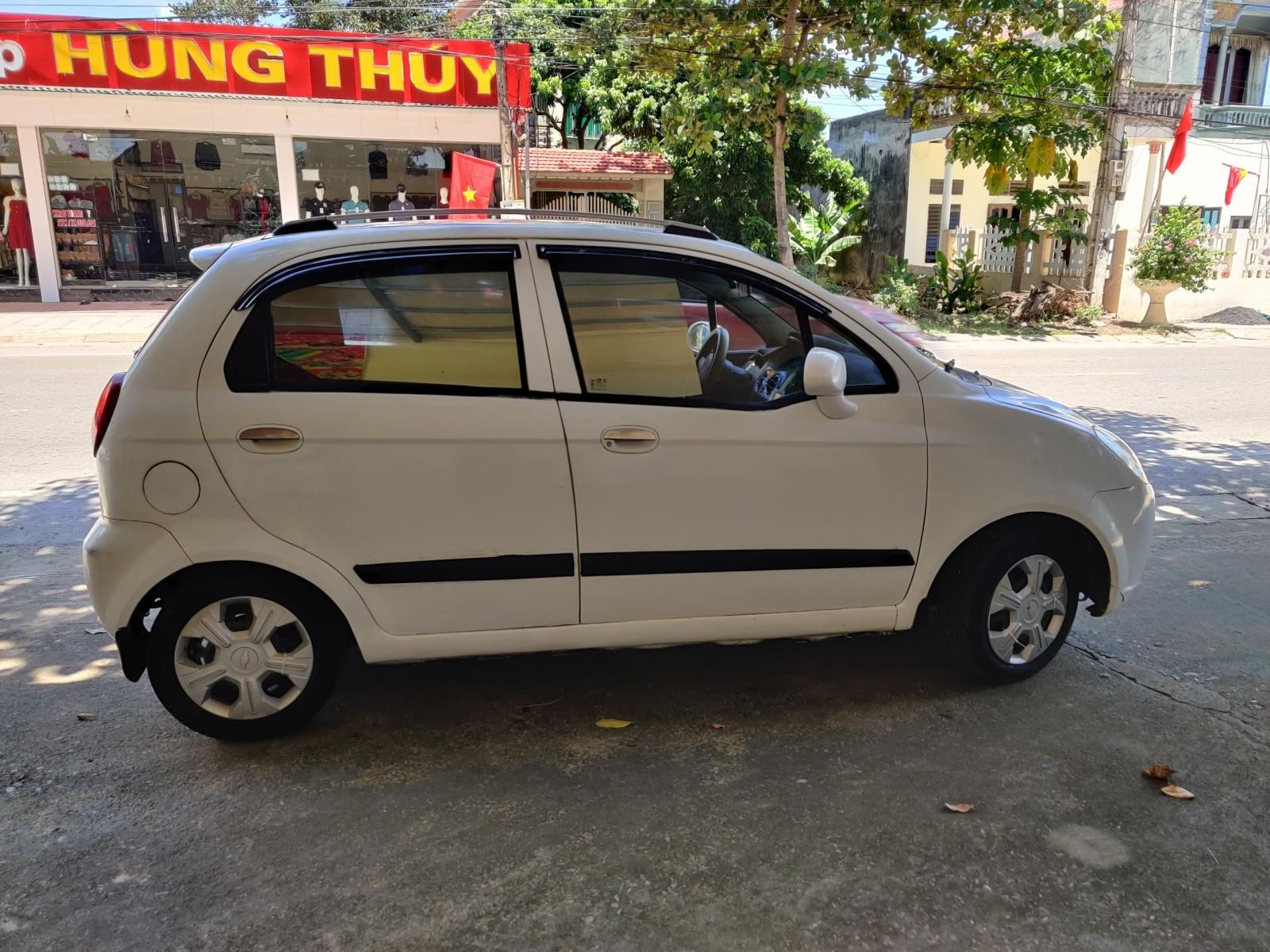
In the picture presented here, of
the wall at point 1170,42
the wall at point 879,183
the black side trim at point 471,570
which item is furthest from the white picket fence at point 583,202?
the black side trim at point 471,570

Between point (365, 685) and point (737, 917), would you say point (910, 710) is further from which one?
point (365, 685)

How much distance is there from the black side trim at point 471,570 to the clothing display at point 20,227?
2009 cm

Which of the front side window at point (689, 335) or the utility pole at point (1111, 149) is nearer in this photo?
the front side window at point (689, 335)

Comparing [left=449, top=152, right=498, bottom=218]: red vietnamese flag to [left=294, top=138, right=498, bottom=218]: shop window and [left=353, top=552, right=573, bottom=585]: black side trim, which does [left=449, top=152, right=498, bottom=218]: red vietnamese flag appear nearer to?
[left=294, top=138, right=498, bottom=218]: shop window

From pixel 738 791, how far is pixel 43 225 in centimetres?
2103

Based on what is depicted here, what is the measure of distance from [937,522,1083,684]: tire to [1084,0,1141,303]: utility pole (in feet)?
54.6

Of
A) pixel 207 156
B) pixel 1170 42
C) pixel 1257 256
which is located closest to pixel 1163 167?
pixel 1257 256

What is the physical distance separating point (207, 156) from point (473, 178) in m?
5.61

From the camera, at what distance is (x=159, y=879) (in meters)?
2.65

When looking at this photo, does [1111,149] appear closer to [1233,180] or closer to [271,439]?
[1233,180]

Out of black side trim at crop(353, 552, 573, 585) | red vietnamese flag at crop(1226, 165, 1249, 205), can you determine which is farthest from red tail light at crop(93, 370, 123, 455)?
red vietnamese flag at crop(1226, 165, 1249, 205)

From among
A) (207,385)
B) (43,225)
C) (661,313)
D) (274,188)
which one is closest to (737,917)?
(661,313)

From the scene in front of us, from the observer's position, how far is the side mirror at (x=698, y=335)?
362cm

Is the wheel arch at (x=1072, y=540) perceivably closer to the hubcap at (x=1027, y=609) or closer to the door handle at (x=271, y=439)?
the hubcap at (x=1027, y=609)
